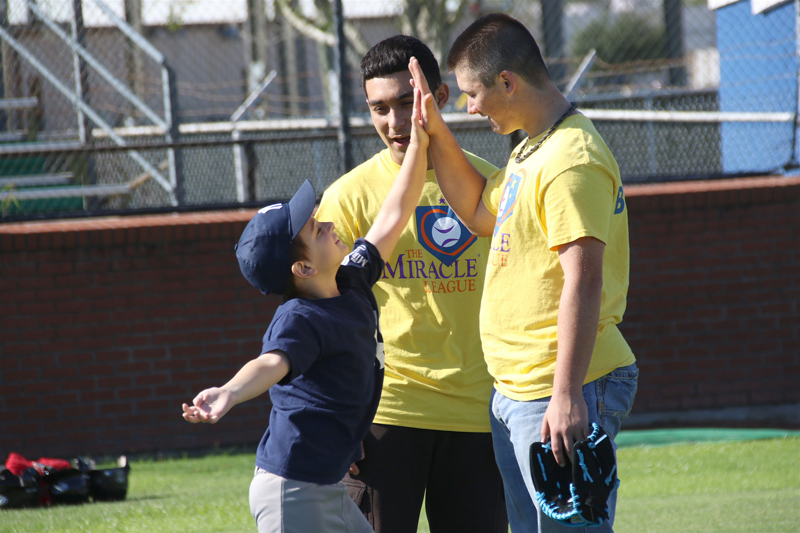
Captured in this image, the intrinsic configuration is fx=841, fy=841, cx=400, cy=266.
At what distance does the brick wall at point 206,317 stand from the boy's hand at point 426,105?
3856 millimetres

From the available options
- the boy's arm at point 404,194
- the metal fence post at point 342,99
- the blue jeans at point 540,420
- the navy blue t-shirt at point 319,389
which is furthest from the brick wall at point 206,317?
the blue jeans at point 540,420

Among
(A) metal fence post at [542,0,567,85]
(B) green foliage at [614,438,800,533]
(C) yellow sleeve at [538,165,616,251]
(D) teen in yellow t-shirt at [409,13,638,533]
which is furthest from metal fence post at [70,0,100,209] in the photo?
(C) yellow sleeve at [538,165,616,251]

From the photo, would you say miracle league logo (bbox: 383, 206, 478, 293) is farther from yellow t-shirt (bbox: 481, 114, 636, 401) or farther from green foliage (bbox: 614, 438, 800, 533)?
green foliage (bbox: 614, 438, 800, 533)

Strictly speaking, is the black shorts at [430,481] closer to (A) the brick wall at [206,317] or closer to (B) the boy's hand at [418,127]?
(B) the boy's hand at [418,127]

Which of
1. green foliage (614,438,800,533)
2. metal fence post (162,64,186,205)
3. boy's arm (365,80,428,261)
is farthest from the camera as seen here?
metal fence post (162,64,186,205)

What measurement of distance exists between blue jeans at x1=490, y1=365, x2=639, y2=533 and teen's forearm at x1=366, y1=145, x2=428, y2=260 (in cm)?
62

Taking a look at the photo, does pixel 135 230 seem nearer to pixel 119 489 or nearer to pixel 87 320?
pixel 87 320

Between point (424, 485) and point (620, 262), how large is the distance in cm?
103

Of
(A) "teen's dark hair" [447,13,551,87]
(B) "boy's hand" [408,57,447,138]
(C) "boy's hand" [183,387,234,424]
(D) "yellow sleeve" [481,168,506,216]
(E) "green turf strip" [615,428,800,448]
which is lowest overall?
(E) "green turf strip" [615,428,800,448]

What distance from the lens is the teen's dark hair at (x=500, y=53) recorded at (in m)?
2.28

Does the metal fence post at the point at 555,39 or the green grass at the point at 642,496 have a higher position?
the metal fence post at the point at 555,39

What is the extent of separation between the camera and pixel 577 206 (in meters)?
2.05

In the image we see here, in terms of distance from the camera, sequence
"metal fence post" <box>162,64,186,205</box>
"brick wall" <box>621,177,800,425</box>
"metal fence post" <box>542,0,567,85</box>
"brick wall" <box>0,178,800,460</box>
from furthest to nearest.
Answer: "metal fence post" <box>542,0,567,85</box> < "metal fence post" <box>162,64,186,205</box> < "brick wall" <box>621,177,800,425</box> < "brick wall" <box>0,178,800,460</box>

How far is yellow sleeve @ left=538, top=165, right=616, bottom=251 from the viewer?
2.04 metres
